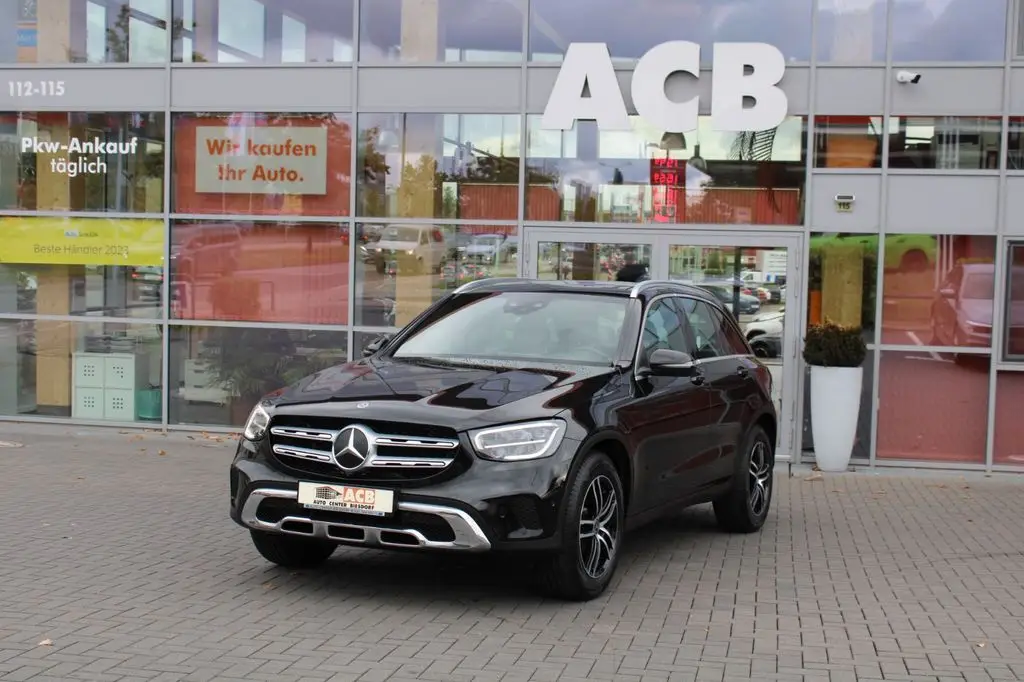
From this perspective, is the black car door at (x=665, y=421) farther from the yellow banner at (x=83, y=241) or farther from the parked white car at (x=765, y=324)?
the yellow banner at (x=83, y=241)

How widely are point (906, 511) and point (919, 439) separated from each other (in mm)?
2405

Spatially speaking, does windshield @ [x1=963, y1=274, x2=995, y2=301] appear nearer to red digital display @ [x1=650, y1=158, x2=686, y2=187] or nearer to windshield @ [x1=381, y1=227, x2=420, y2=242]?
red digital display @ [x1=650, y1=158, x2=686, y2=187]

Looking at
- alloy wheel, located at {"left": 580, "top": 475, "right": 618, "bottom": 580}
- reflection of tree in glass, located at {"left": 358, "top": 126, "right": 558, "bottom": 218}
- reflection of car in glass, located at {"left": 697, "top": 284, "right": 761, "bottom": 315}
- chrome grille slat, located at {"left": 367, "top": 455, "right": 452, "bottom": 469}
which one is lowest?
alloy wheel, located at {"left": 580, "top": 475, "right": 618, "bottom": 580}

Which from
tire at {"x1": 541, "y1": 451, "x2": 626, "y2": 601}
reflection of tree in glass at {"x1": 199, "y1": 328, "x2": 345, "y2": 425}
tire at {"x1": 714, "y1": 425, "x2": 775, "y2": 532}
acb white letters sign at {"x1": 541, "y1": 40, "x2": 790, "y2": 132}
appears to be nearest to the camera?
tire at {"x1": 541, "y1": 451, "x2": 626, "y2": 601}

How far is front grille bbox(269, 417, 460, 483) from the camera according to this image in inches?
245

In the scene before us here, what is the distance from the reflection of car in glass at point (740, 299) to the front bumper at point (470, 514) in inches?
259

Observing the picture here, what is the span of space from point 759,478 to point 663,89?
195 inches

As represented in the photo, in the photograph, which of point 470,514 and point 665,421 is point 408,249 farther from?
point 470,514

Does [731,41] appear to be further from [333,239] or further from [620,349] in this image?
[620,349]

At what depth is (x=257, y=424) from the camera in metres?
6.79

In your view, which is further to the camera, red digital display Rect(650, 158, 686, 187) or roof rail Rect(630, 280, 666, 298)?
red digital display Rect(650, 158, 686, 187)

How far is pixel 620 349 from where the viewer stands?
7.47 m

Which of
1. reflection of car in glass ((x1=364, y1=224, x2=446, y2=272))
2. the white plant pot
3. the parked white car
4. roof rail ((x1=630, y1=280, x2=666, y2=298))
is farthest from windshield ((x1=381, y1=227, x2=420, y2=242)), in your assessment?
roof rail ((x1=630, y1=280, x2=666, y2=298))

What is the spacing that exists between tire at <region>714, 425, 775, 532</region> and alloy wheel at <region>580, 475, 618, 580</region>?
2.09 m
